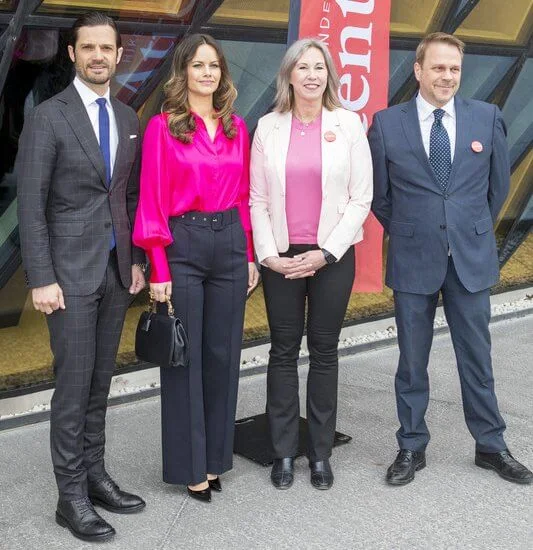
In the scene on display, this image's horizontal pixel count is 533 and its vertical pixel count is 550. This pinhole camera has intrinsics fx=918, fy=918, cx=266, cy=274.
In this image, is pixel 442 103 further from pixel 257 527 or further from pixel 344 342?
pixel 344 342

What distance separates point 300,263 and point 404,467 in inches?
44.8

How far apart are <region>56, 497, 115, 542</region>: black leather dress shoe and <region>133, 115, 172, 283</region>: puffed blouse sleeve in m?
1.09

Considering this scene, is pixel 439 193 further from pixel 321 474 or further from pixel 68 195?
pixel 68 195

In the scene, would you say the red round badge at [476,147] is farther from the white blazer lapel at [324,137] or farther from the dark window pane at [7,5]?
the dark window pane at [7,5]

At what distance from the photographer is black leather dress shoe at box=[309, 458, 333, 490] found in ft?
14.1

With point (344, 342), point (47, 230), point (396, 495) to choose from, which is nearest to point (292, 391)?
point (396, 495)

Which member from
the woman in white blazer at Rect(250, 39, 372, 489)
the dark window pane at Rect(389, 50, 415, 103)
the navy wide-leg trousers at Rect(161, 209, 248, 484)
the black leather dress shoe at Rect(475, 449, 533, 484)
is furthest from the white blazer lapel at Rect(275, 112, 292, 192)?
the dark window pane at Rect(389, 50, 415, 103)

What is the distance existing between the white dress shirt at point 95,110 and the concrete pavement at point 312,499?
1552mm

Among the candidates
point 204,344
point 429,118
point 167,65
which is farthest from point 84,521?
point 167,65

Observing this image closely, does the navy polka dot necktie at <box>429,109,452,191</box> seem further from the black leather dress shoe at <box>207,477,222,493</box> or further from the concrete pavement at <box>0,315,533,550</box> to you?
the black leather dress shoe at <box>207,477,222,493</box>

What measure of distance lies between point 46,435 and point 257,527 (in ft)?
5.26

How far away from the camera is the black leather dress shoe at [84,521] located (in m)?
3.73

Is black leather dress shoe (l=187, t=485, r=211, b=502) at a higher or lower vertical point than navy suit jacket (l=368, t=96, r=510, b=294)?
lower

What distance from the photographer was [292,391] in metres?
4.35
